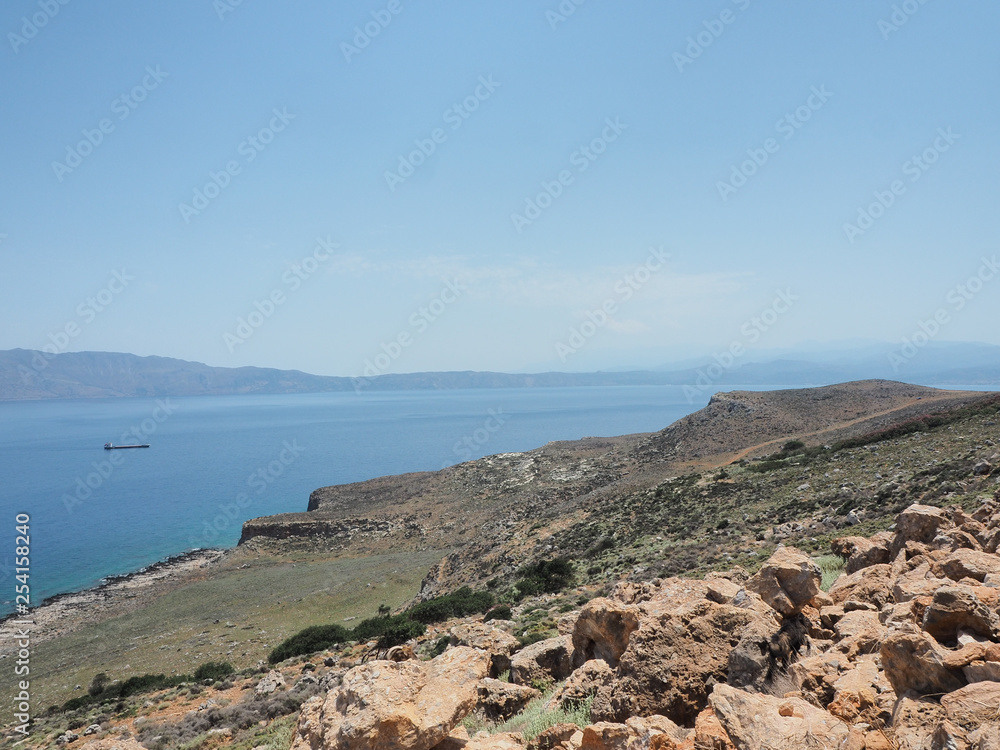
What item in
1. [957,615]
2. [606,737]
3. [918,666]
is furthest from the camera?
[957,615]

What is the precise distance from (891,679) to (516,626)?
11453 millimetres

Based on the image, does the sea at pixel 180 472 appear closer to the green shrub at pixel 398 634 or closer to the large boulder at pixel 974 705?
the green shrub at pixel 398 634

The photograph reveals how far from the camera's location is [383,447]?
132 m

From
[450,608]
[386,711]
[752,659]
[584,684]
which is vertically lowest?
[450,608]

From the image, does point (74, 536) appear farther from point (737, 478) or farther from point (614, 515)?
point (737, 478)

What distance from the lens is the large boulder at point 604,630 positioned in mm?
7547

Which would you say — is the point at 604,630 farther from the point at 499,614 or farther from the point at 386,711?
the point at 499,614

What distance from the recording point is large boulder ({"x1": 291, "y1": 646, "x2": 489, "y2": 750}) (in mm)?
5133

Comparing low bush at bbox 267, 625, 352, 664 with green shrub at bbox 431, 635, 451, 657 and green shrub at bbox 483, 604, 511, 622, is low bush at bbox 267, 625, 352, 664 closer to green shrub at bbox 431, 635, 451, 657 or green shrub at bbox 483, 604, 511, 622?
green shrub at bbox 483, 604, 511, 622

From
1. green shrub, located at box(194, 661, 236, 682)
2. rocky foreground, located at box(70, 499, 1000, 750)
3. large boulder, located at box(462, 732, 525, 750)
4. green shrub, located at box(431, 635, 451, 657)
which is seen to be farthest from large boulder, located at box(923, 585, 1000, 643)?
green shrub, located at box(194, 661, 236, 682)

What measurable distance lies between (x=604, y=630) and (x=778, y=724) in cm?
377

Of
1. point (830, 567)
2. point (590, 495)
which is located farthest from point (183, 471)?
point (830, 567)

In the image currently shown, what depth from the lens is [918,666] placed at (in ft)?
14.5

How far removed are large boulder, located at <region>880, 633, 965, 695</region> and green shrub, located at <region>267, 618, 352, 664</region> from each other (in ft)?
60.6
